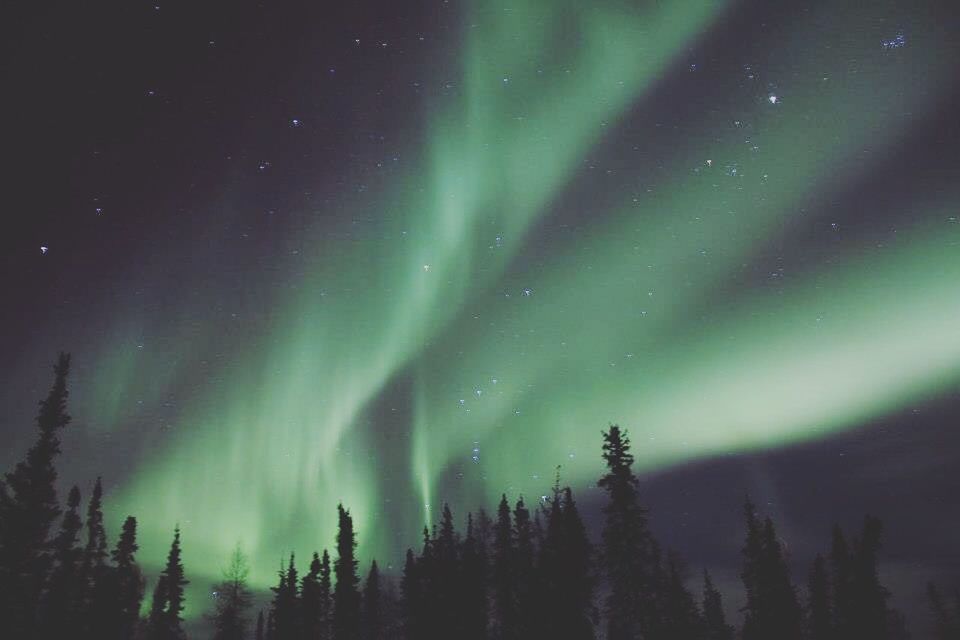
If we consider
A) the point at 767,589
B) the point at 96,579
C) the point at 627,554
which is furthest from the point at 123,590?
the point at 767,589

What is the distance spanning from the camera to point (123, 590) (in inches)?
2088

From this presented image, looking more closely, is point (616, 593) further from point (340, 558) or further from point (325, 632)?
point (325, 632)

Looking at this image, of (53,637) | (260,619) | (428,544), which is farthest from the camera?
(260,619)

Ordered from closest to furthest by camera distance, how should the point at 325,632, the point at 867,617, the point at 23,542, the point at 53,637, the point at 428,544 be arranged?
the point at 23,542
the point at 53,637
the point at 867,617
the point at 428,544
the point at 325,632

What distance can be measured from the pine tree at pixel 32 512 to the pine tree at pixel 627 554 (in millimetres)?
29835

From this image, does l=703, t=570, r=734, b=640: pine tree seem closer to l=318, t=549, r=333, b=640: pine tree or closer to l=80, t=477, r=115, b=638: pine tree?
l=318, t=549, r=333, b=640: pine tree

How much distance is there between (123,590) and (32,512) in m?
26.4

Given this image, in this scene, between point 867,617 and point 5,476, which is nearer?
point 5,476

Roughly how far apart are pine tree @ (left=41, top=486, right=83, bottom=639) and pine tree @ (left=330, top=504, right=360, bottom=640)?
20.1 meters

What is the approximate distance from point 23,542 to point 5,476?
376cm

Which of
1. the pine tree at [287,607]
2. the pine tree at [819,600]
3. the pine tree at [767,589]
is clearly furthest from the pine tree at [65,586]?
the pine tree at [819,600]

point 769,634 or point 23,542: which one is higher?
point 23,542

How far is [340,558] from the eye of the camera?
2275 inches

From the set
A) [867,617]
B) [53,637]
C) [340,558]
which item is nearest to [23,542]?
[53,637]
